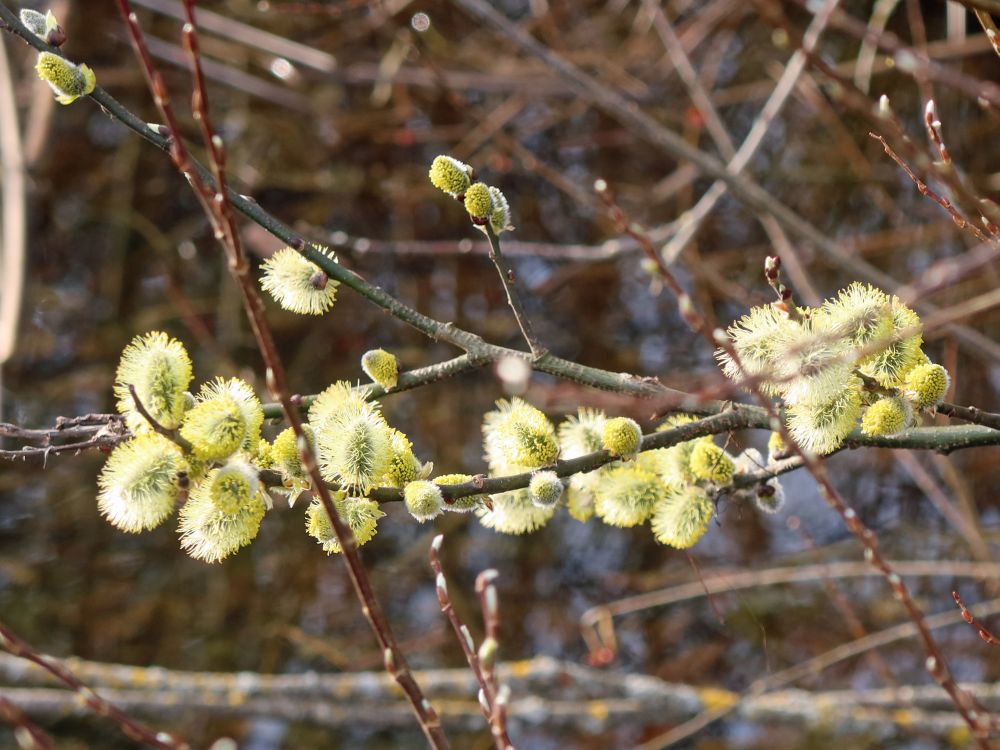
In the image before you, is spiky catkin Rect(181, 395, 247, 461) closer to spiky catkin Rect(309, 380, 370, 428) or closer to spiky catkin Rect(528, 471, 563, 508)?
spiky catkin Rect(309, 380, 370, 428)

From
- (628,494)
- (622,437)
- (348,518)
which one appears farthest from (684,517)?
(348,518)

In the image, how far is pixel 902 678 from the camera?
132 inches

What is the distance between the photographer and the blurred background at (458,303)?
3.41 m

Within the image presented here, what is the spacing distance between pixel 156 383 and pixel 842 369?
751 millimetres

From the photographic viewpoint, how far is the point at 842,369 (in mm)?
1026

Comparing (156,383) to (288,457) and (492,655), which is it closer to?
(288,457)

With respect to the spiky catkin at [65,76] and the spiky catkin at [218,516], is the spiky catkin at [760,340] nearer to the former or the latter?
the spiky catkin at [218,516]

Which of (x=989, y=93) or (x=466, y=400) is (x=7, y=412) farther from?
(x=989, y=93)

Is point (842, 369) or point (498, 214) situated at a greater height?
point (498, 214)

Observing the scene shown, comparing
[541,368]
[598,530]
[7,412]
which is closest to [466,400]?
[598,530]

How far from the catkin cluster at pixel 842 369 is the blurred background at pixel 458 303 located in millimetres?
2115

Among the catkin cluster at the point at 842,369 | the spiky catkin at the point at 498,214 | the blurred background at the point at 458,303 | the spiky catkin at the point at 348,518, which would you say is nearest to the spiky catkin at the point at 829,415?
the catkin cluster at the point at 842,369

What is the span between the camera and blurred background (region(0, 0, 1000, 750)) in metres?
3.41

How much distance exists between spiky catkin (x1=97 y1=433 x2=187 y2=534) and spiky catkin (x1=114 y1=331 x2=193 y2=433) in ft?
0.09
